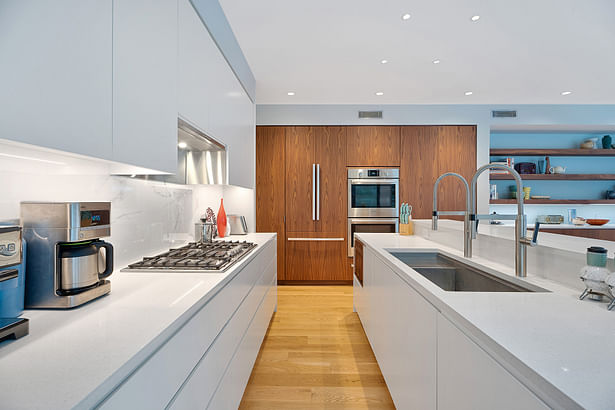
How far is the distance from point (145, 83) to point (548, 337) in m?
1.51

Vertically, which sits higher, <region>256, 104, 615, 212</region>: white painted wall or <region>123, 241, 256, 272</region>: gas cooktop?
<region>256, 104, 615, 212</region>: white painted wall

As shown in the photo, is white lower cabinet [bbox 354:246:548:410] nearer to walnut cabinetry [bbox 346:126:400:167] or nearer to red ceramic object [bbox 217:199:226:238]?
red ceramic object [bbox 217:199:226:238]

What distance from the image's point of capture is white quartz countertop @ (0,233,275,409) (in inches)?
→ 19.9

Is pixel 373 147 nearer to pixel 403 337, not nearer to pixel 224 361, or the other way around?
pixel 403 337

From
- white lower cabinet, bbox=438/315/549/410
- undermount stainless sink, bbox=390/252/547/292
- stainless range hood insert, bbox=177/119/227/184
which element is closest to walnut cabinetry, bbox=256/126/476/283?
stainless range hood insert, bbox=177/119/227/184

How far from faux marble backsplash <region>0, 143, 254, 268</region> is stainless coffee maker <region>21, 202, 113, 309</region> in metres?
0.13

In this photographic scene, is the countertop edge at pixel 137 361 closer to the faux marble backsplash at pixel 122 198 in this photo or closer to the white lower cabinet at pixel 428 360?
the faux marble backsplash at pixel 122 198

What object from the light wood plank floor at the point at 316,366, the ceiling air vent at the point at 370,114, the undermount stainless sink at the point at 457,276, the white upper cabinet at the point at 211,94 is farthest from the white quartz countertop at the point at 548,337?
the ceiling air vent at the point at 370,114

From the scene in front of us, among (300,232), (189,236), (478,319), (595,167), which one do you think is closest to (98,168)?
(189,236)

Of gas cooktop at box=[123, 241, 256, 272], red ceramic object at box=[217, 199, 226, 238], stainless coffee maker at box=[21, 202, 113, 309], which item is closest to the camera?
stainless coffee maker at box=[21, 202, 113, 309]

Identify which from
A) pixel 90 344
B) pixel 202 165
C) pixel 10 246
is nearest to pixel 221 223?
pixel 202 165

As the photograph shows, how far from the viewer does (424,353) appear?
113 centimetres

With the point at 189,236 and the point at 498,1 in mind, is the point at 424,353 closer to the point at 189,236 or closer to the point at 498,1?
the point at 189,236

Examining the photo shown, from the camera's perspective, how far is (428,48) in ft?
9.02
